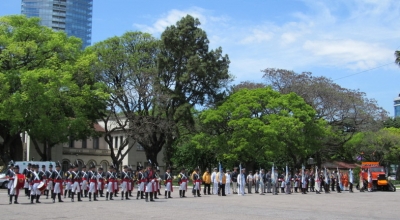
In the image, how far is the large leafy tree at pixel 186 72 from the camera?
164ft

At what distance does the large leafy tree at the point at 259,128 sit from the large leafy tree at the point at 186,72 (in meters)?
2.26

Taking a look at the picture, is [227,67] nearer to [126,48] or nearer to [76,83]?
[126,48]

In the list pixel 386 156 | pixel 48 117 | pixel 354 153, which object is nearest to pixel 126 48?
pixel 48 117

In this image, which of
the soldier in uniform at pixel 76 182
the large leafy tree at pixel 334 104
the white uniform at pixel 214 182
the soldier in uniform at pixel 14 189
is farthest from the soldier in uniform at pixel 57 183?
the large leafy tree at pixel 334 104

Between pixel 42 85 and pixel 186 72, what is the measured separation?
1475 centimetres

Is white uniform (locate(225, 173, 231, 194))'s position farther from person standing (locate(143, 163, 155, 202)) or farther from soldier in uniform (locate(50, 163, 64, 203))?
soldier in uniform (locate(50, 163, 64, 203))

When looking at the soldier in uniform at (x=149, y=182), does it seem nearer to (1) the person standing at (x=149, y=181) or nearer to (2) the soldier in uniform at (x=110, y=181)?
(1) the person standing at (x=149, y=181)

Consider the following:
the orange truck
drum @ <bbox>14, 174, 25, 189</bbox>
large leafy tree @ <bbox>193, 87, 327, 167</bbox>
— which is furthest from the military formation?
large leafy tree @ <bbox>193, 87, 327, 167</bbox>

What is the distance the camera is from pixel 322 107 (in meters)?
56.9

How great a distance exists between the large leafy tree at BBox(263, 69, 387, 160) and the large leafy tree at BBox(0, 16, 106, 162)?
75.2ft

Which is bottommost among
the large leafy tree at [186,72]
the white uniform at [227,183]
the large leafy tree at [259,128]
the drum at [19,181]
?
the white uniform at [227,183]

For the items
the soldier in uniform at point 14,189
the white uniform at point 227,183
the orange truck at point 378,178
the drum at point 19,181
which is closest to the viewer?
the soldier in uniform at point 14,189

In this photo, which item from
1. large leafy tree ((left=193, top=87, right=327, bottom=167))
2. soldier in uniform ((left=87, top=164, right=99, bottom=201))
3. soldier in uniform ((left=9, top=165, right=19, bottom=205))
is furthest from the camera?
large leafy tree ((left=193, top=87, right=327, bottom=167))

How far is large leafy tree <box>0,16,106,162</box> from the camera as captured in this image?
42.0 meters
